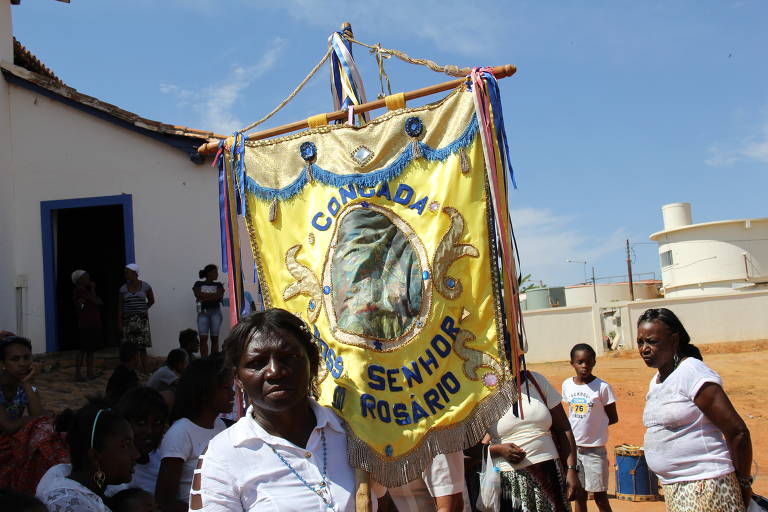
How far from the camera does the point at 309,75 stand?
407 cm

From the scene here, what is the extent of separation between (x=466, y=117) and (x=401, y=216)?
522mm

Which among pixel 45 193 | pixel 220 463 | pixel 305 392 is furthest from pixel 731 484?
pixel 45 193

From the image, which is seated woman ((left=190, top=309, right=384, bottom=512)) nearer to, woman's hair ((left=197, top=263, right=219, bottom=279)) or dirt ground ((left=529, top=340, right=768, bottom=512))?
dirt ground ((left=529, top=340, right=768, bottom=512))

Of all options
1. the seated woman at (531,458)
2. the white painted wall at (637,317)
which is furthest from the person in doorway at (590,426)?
the white painted wall at (637,317)

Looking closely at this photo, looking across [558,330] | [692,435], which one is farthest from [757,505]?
[558,330]

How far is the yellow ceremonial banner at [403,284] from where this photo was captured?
3123 mm

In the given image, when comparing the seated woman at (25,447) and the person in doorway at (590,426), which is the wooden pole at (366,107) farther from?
the person in doorway at (590,426)

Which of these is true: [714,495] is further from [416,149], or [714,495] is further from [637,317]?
[637,317]

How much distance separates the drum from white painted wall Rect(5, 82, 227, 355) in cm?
596

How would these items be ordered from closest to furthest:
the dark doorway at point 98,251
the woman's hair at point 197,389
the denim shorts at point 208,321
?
1. the woman's hair at point 197,389
2. the denim shorts at point 208,321
3. the dark doorway at point 98,251

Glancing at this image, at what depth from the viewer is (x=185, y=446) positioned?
3.73 meters

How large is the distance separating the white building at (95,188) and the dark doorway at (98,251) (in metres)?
1.04

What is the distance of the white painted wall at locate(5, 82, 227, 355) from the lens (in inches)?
416

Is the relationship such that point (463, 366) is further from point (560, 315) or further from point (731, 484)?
point (560, 315)
